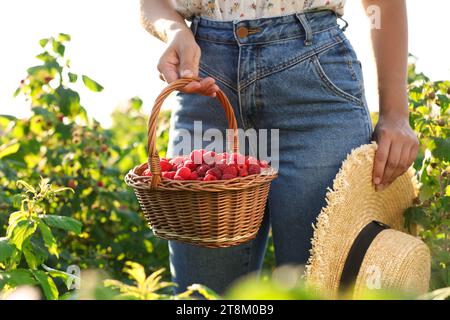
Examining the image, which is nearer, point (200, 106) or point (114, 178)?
point (200, 106)

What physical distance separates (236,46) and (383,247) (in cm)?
72

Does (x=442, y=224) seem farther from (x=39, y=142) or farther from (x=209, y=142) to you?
(x=39, y=142)

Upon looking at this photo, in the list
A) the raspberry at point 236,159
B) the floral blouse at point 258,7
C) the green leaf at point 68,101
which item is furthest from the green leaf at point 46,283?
the green leaf at point 68,101

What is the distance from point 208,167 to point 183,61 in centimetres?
31

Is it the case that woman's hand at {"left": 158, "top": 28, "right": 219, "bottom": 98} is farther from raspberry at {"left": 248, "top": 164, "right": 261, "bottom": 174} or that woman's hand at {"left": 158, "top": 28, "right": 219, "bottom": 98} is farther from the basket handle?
raspberry at {"left": 248, "top": 164, "right": 261, "bottom": 174}

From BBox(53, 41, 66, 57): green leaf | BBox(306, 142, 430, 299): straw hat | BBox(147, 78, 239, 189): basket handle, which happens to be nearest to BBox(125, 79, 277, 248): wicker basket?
BBox(147, 78, 239, 189): basket handle

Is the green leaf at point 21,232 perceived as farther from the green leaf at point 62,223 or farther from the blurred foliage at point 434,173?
the blurred foliage at point 434,173

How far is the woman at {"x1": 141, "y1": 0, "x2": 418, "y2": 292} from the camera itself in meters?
1.99

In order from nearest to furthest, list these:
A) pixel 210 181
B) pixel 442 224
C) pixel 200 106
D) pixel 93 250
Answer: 1. pixel 210 181
2. pixel 200 106
3. pixel 442 224
4. pixel 93 250

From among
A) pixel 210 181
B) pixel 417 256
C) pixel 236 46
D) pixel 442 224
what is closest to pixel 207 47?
pixel 236 46

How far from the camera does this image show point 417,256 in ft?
6.89

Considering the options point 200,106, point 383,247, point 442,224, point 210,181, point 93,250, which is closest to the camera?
point 210,181

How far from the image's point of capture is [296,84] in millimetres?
2002

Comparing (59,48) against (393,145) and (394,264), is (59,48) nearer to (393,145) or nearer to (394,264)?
(393,145)
